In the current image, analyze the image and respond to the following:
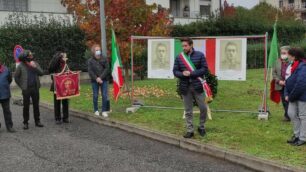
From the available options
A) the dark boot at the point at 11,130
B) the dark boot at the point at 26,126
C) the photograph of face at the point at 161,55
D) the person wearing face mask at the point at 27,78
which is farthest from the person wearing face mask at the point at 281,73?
the dark boot at the point at 11,130

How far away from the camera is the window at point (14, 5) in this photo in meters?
32.9

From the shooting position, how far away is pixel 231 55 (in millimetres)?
11055

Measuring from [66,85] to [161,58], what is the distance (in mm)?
2515

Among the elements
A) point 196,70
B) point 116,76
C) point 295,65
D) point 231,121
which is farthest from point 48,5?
point 295,65

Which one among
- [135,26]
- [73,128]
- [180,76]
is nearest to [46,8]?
[135,26]

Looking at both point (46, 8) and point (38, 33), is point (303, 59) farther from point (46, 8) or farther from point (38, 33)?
Result: point (46, 8)

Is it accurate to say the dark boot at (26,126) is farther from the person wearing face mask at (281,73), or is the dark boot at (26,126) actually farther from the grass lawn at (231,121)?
the person wearing face mask at (281,73)

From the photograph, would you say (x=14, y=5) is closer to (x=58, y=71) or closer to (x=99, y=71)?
(x=58, y=71)

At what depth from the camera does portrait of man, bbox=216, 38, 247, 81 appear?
10.9 m

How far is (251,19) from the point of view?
3722 cm

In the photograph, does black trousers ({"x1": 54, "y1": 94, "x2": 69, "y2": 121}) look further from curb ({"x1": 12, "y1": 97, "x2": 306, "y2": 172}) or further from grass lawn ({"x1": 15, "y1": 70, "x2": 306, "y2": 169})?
grass lawn ({"x1": 15, "y1": 70, "x2": 306, "y2": 169})

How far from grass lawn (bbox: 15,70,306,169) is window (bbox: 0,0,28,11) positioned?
1738 centimetres

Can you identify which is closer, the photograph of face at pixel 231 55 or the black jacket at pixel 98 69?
the photograph of face at pixel 231 55

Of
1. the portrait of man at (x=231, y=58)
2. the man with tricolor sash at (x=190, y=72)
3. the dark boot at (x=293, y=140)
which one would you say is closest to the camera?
the dark boot at (x=293, y=140)
